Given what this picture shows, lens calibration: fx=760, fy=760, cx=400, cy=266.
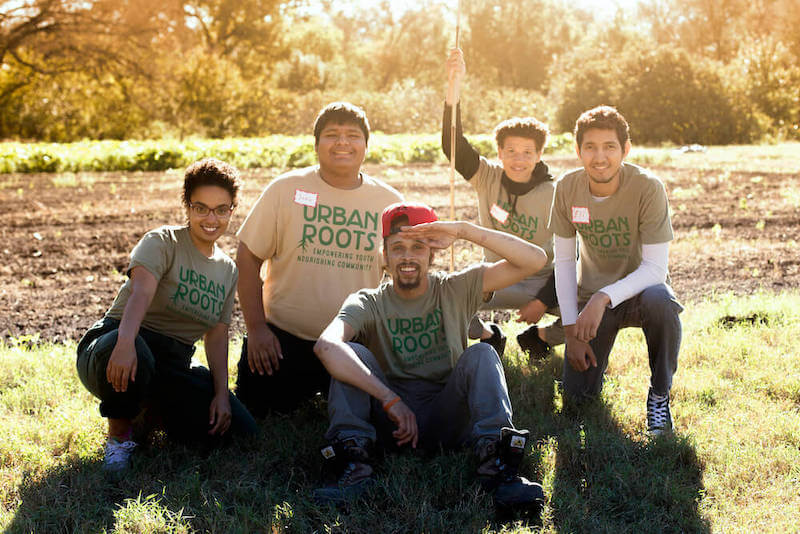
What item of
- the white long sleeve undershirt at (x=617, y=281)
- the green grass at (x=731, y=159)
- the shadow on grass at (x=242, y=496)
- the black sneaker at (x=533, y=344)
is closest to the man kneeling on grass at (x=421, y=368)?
the shadow on grass at (x=242, y=496)

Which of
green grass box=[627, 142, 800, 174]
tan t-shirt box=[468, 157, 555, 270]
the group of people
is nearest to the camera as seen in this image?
the group of people

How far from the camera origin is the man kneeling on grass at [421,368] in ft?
10.1

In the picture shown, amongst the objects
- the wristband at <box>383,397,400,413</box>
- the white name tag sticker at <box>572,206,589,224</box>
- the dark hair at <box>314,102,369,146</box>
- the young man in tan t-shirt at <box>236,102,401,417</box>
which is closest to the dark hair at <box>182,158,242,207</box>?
the young man in tan t-shirt at <box>236,102,401,417</box>

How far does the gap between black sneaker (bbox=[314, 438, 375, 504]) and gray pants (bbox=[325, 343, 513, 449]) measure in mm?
41

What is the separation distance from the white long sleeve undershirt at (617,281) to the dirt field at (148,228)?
8.89ft

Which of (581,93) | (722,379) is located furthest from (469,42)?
(722,379)

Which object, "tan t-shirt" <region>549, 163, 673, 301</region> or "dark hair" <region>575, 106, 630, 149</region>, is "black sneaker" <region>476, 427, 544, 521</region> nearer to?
"tan t-shirt" <region>549, 163, 673, 301</region>

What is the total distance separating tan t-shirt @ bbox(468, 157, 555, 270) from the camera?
4922 millimetres

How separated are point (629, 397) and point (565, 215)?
110cm

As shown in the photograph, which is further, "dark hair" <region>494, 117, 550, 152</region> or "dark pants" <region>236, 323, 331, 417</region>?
"dark hair" <region>494, 117, 550, 152</region>

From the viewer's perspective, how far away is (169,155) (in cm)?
1781

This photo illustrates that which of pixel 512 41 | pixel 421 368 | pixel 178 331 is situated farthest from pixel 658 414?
pixel 512 41

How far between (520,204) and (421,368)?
6.09 feet

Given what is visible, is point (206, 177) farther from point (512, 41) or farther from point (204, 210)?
point (512, 41)
